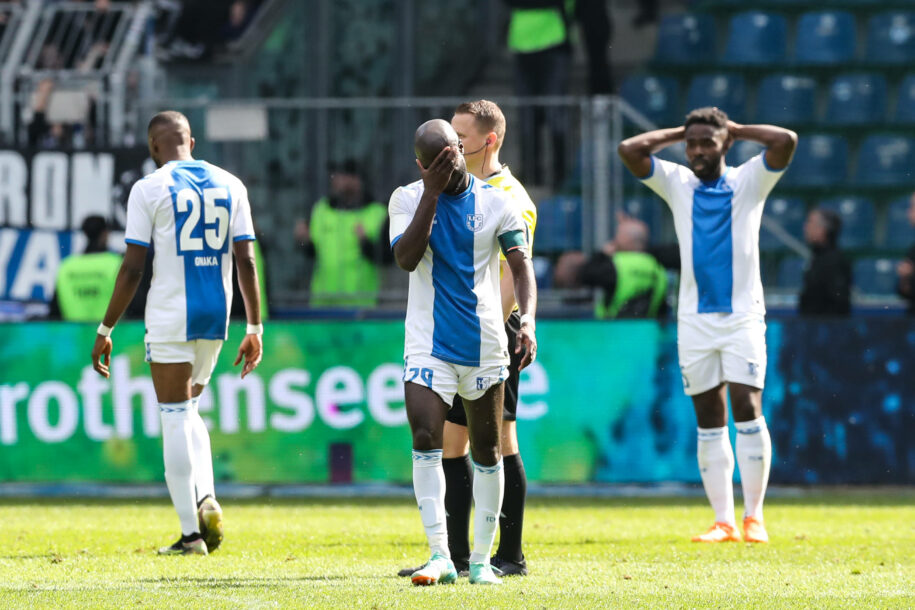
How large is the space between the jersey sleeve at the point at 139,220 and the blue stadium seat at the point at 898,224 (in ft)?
35.6

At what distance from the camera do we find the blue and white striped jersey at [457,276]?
20.7 ft

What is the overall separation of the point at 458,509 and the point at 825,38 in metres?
12.8

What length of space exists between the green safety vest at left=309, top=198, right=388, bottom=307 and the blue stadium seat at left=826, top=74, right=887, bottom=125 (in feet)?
21.5

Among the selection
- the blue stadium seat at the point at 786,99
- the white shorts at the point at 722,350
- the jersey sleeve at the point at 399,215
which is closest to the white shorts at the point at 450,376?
the jersey sleeve at the point at 399,215

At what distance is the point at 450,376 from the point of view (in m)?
6.31

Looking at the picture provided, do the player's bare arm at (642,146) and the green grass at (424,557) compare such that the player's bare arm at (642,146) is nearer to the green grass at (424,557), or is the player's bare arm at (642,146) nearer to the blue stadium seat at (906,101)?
the green grass at (424,557)

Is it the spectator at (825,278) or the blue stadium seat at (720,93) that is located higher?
the blue stadium seat at (720,93)

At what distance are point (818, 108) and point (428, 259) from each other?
1259cm

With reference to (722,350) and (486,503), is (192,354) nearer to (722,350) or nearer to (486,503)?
(486,503)

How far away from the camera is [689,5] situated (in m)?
18.8

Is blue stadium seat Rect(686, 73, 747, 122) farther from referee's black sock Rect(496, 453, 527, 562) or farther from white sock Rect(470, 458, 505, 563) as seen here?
white sock Rect(470, 458, 505, 563)

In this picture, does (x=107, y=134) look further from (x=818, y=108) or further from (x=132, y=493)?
(x=818, y=108)

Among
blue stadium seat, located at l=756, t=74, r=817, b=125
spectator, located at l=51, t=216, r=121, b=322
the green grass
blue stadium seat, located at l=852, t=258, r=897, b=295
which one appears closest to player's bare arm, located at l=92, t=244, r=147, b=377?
the green grass

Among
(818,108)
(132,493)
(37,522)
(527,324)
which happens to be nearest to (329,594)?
(527,324)
